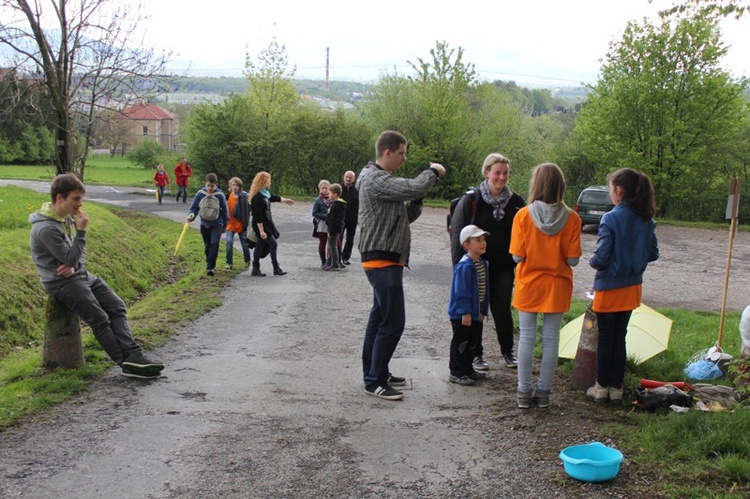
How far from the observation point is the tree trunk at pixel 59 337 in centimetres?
673

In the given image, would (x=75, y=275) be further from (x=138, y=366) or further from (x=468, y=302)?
(x=468, y=302)

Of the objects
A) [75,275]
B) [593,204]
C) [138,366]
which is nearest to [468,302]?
[138,366]

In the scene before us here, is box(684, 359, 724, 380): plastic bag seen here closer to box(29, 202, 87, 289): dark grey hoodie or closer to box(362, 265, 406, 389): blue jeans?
box(362, 265, 406, 389): blue jeans

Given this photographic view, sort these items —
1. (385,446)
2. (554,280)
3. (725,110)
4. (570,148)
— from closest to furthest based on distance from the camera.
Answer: (385,446) < (554,280) < (725,110) < (570,148)

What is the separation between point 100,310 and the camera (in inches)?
263

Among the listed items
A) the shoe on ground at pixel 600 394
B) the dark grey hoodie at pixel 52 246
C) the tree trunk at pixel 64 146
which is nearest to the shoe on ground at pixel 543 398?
the shoe on ground at pixel 600 394

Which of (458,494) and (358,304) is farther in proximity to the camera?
(358,304)

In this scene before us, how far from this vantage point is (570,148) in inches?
1572

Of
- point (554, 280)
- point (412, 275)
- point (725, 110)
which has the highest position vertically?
point (725, 110)

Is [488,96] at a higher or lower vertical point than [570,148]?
higher

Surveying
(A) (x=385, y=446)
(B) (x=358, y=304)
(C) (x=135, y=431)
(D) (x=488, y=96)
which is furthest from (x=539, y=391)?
(D) (x=488, y=96)

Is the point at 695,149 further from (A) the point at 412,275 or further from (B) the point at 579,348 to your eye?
(B) the point at 579,348

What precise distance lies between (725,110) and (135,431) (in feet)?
106

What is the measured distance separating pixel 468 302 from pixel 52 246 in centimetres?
375
